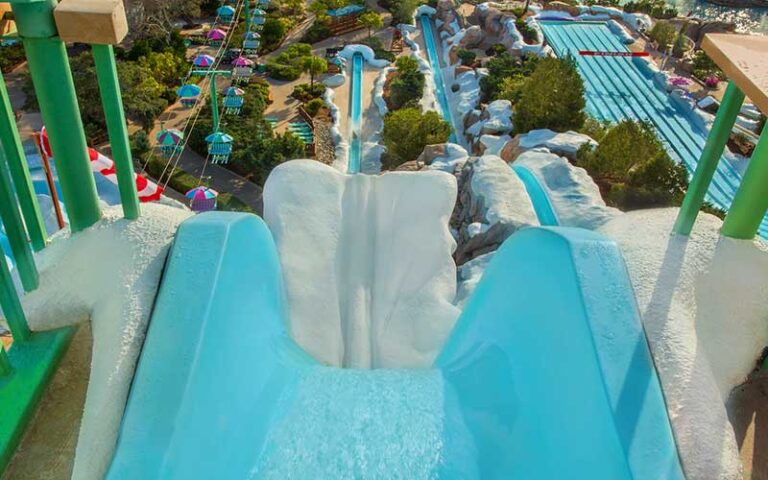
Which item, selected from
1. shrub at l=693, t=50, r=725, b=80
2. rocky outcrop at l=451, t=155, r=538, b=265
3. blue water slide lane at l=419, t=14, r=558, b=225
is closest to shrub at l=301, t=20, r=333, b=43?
blue water slide lane at l=419, t=14, r=558, b=225

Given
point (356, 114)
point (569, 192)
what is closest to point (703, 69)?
point (356, 114)

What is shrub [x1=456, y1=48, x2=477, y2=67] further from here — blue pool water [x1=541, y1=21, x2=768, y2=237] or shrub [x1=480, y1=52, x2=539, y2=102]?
blue pool water [x1=541, y1=21, x2=768, y2=237]

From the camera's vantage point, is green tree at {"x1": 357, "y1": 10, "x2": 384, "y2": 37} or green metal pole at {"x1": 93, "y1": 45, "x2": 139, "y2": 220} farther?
green tree at {"x1": 357, "y1": 10, "x2": 384, "y2": 37}

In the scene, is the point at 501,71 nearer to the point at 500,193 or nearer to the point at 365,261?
the point at 500,193

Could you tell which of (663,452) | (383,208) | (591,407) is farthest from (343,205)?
(663,452)

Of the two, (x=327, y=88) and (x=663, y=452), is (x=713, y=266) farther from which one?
(x=327, y=88)

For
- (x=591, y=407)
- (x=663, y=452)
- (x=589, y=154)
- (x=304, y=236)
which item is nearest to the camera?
(x=663, y=452)
